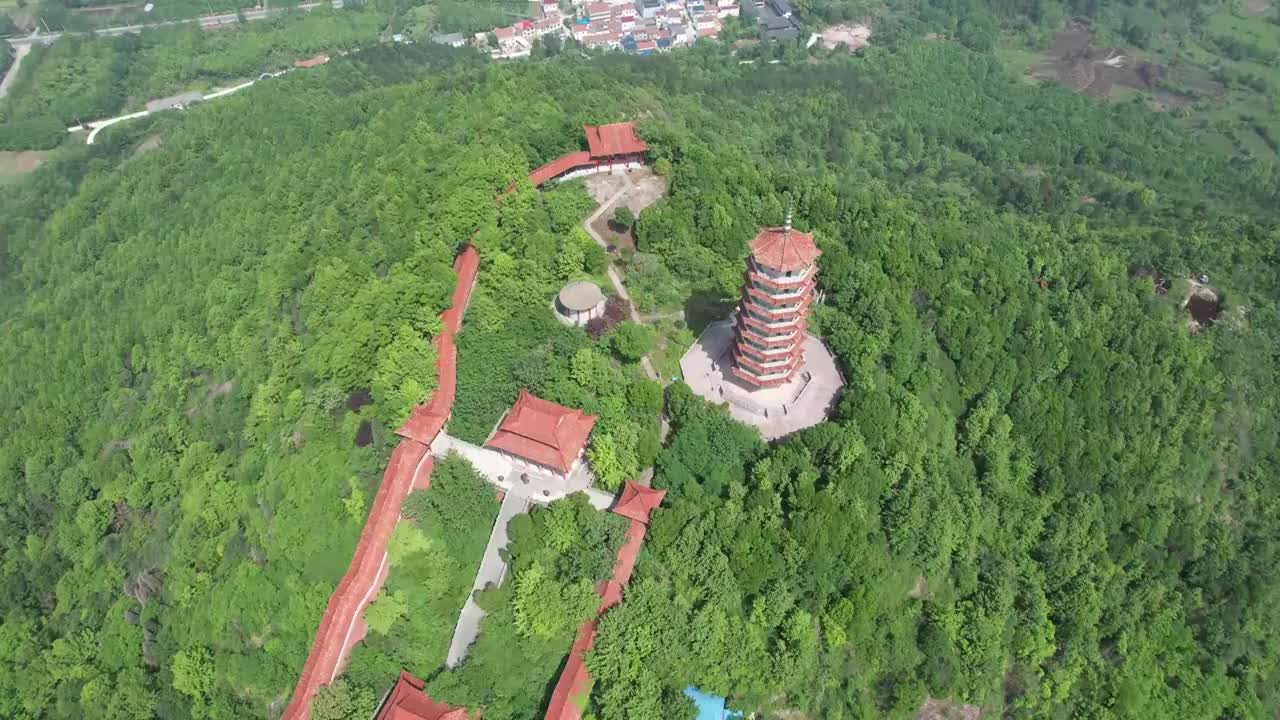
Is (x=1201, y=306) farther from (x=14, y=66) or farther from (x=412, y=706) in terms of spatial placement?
(x=14, y=66)

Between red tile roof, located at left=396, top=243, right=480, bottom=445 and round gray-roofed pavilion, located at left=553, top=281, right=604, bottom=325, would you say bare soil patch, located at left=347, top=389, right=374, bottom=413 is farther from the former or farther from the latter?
round gray-roofed pavilion, located at left=553, top=281, right=604, bottom=325

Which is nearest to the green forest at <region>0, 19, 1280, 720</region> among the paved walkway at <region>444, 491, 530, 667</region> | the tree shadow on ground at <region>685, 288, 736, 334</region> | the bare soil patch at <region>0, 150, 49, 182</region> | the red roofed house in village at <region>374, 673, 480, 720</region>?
the tree shadow on ground at <region>685, 288, 736, 334</region>

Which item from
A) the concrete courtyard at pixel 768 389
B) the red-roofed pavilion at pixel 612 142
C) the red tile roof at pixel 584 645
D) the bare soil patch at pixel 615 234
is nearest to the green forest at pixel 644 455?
the red tile roof at pixel 584 645

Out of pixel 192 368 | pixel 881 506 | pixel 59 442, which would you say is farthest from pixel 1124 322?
pixel 59 442

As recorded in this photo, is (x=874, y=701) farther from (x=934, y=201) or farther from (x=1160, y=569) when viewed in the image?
(x=934, y=201)

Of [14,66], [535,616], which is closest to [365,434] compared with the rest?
[535,616]

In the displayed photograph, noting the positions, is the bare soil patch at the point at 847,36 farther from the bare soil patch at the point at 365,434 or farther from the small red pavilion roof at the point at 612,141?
the bare soil patch at the point at 365,434
